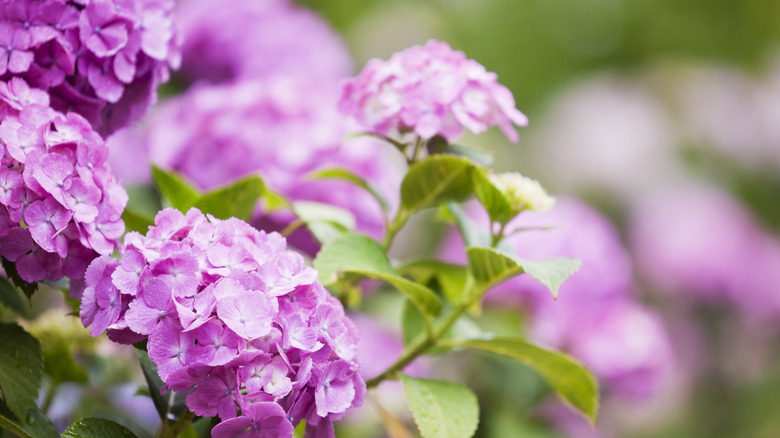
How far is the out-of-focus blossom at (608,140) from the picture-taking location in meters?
3.20

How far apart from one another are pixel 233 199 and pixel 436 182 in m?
0.16

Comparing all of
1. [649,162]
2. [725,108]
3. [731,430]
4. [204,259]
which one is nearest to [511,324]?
[204,259]

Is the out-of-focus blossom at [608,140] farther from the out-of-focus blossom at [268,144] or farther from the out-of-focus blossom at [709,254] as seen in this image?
the out-of-focus blossom at [268,144]

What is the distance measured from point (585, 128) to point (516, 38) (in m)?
0.54

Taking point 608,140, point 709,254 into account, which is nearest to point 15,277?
point 709,254

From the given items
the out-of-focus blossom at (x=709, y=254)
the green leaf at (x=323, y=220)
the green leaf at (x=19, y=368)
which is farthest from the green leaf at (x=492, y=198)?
the out-of-focus blossom at (x=709, y=254)

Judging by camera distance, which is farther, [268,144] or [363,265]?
[268,144]

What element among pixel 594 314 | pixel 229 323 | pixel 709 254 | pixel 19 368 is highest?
pixel 229 323

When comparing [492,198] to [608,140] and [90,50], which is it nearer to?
[90,50]

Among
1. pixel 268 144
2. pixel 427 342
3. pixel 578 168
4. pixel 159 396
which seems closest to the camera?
pixel 159 396

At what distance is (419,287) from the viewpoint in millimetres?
590

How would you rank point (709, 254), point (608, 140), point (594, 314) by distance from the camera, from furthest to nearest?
1. point (608, 140)
2. point (709, 254)
3. point (594, 314)

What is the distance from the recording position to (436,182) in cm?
61

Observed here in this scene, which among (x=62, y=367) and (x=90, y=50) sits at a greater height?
(x=90, y=50)
